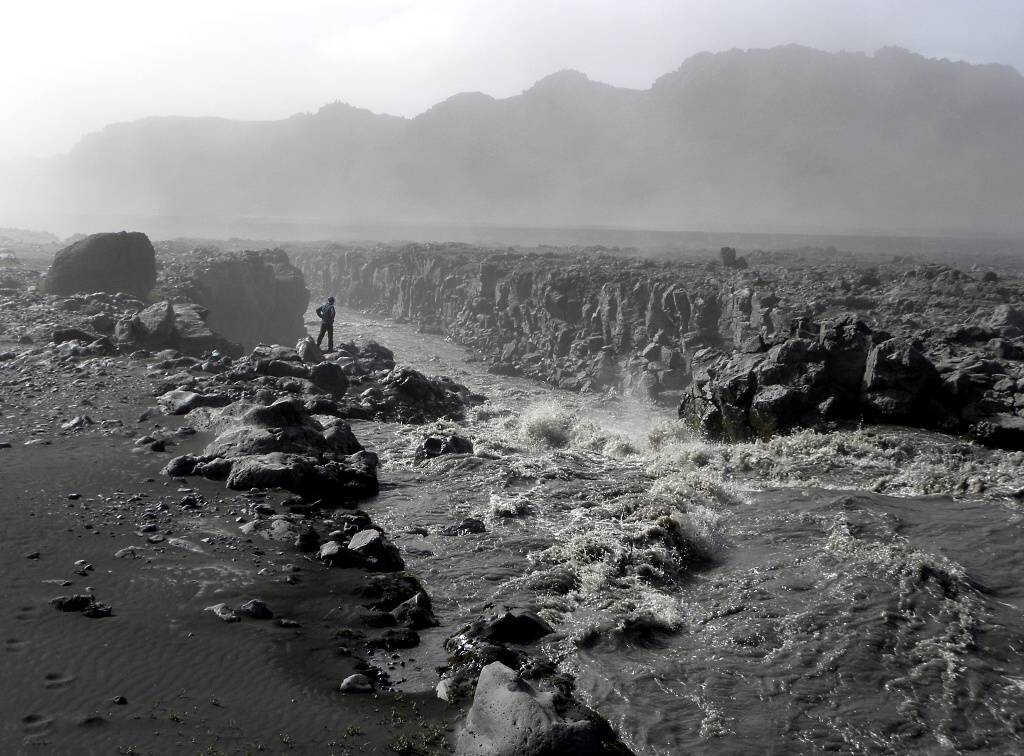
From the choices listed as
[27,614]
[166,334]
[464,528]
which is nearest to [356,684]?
[27,614]

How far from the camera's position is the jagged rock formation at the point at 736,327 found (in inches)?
688

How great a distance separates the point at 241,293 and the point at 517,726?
39.7m

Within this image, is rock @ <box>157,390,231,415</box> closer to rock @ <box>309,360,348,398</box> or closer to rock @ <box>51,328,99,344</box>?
rock @ <box>309,360,348,398</box>

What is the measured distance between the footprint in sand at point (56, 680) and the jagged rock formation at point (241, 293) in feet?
102

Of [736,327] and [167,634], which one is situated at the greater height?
[736,327]

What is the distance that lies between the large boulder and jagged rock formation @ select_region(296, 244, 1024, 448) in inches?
761

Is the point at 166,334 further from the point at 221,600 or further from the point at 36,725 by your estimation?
the point at 36,725

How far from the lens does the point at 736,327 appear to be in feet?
106

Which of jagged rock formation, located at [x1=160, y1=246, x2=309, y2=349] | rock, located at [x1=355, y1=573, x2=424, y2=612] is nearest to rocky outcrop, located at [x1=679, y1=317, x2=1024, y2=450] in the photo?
rock, located at [x1=355, y1=573, x2=424, y2=612]

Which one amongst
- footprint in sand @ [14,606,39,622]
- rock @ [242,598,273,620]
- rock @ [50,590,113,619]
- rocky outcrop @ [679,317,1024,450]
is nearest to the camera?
footprint in sand @ [14,606,39,622]

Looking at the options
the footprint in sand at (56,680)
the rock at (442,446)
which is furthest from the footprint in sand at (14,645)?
the rock at (442,446)

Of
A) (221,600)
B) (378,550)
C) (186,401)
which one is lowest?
(378,550)

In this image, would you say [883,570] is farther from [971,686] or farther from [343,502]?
[343,502]

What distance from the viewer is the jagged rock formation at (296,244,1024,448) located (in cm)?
1747
